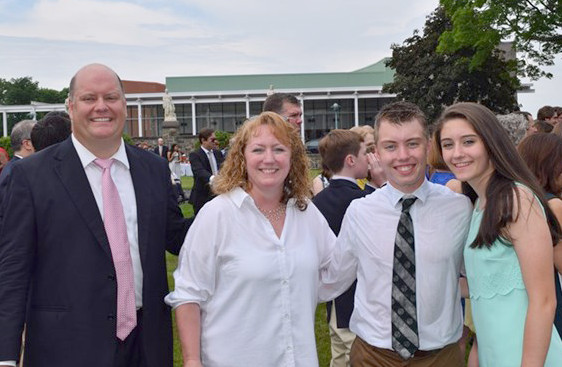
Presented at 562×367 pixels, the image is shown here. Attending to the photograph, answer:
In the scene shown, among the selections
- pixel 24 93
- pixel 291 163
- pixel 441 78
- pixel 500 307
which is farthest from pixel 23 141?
pixel 24 93

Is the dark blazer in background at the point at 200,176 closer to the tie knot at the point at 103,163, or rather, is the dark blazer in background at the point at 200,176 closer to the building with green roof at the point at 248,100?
the tie knot at the point at 103,163

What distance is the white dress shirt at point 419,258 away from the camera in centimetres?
298

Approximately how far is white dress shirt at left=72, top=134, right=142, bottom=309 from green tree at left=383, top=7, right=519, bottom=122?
33.5 metres

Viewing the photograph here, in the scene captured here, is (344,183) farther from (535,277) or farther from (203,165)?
(203,165)

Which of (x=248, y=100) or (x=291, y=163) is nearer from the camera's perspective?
(x=291, y=163)

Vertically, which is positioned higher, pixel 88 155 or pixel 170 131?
pixel 170 131

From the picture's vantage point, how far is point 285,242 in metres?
3.01

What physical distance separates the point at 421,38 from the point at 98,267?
37.0m

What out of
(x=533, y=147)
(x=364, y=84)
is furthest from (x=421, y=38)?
(x=533, y=147)

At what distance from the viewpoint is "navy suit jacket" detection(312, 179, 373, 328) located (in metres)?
4.53

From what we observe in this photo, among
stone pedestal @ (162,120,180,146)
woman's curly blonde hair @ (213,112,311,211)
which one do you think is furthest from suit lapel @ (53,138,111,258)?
stone pedestal @ (162,120,180,146)

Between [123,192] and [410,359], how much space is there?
1.69 meters

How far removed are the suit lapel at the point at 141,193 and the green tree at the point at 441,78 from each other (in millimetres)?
33352

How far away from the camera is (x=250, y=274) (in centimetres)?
288
